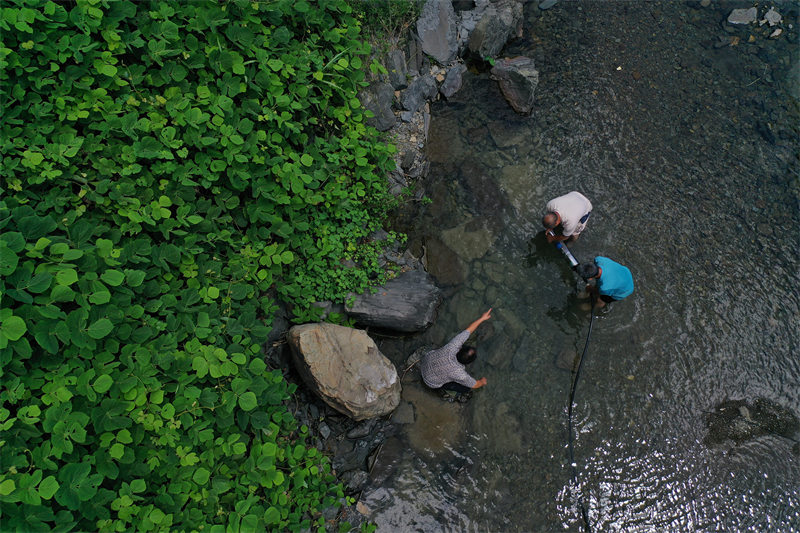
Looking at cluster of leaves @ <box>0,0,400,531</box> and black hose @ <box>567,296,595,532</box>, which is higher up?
cluster of leaves @ <box>0,0,400,531</box>

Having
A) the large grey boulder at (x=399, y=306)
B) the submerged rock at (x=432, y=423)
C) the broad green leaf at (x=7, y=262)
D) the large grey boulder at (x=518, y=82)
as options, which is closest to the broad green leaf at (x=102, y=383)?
the broad green leaf at (x=7, y=262)

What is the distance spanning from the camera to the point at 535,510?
16.3ft

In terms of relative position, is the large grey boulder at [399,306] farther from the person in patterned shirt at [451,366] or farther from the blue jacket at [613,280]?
the blue jacket at [613,280]

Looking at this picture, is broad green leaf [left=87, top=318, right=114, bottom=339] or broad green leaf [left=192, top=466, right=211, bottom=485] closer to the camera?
broad green leaf [left=87, top=318, right=114, bottom=339]

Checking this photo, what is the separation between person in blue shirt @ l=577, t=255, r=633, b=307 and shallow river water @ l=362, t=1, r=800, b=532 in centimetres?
60

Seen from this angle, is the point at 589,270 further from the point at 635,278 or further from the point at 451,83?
the point at 451,83

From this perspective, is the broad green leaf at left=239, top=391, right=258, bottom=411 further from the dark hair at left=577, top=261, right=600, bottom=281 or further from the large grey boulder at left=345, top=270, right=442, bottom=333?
the dark hair at left=577, top=261, right=600, bottom=281

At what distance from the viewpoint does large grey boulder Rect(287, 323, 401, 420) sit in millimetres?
4938

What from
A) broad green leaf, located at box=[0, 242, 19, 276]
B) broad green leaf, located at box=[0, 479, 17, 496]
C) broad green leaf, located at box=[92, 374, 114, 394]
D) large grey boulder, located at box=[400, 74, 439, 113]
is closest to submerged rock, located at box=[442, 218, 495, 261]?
large grey boulder, located at box=[400, 74, 439, 113]

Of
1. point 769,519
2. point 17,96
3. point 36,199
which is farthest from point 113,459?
point 769,519

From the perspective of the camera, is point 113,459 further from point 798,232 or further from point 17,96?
point 798,232

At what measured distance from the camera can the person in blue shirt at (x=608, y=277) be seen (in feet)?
16.9

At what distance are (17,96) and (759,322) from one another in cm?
848

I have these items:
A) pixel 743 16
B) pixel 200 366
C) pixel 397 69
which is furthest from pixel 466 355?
pixel 743 16
